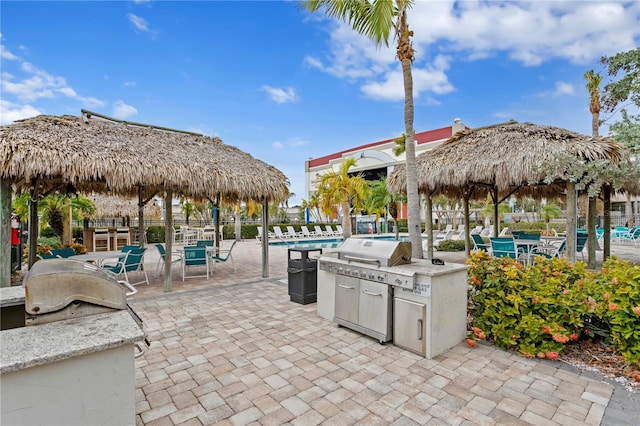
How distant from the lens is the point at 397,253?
3912 millimetres

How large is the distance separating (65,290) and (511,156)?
8.76 m

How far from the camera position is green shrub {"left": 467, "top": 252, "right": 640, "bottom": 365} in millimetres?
3111

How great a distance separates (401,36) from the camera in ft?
22.1

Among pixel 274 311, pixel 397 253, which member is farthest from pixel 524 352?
pixel 274 311

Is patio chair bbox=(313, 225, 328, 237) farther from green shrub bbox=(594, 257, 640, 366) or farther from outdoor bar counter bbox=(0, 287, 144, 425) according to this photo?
outdoor bar counter bbox=(0, 287, 144, 425)

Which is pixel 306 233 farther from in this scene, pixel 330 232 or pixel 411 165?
pixel 411 165

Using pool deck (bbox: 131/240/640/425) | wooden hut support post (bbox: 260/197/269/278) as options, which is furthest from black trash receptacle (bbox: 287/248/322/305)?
wooden hut support post (bbox: 260/197/269/278)

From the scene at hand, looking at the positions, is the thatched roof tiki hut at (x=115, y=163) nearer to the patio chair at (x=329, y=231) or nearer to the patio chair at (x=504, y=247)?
the patio chair at (x=504, y=247)

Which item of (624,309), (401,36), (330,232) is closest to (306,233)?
(330,232)

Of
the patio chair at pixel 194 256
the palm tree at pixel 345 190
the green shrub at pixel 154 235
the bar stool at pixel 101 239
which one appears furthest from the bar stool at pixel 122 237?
the palm tree at pixel 345 190

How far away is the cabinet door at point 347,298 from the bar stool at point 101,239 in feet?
46.5

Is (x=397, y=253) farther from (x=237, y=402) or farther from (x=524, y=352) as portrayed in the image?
(x=237, y=402)

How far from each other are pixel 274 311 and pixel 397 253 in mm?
2494

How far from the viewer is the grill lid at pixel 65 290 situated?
185 centimetres
